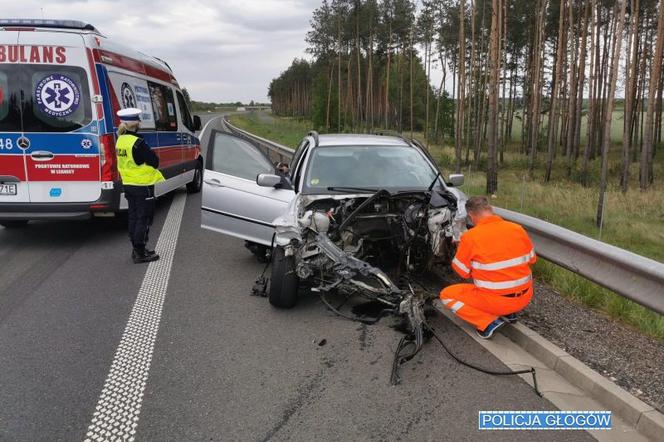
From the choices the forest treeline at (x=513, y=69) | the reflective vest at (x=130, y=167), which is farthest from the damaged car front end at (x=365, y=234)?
the forest treeline at (x=513, y=69)

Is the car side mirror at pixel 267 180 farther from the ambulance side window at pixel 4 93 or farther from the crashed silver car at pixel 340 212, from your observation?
the ambulance side window at pixel 4 93

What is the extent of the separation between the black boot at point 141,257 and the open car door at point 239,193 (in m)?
0.90

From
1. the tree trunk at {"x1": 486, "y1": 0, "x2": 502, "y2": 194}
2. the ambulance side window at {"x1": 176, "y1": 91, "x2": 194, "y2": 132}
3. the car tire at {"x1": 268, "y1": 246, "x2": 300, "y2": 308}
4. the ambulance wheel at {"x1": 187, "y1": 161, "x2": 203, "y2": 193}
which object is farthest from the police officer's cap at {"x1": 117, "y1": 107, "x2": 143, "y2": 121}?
the tree trunk at {"x1": 486, "y1": 0, "x2": 502, "y2": 194}

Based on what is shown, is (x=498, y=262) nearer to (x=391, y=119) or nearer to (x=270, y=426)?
(x=270, y=426)

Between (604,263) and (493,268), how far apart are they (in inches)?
39.7

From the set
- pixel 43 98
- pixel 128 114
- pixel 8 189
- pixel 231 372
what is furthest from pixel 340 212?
pixel 8 189

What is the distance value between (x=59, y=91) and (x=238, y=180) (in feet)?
9.14

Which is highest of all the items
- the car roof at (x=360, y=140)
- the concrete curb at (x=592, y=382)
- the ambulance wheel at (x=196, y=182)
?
the car roof at (x=360, y=140)

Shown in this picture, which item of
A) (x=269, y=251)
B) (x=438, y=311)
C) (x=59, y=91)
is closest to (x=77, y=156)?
(x=59, y=91)

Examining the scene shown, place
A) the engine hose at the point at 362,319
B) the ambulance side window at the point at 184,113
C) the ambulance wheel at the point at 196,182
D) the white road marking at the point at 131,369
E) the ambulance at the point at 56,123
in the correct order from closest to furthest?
the white road marking at the point at 131,369 < the engine hose at the point at 362,319 < the ambulance at the point at 56,123 < the ambulance side window at the point at 184,113 < the ambulance wheel at the point at 196,182

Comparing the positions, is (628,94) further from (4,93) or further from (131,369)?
(131,369)

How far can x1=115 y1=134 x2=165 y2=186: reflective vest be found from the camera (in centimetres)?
624

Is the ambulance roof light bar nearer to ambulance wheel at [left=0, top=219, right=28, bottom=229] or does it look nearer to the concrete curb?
ambulance wheel at [left=0, top=219, right=28, bottom=229]

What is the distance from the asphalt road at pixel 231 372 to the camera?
2955 mm
